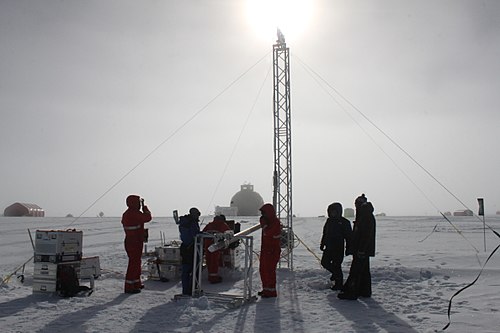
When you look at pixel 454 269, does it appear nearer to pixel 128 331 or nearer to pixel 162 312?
pixel 162 312

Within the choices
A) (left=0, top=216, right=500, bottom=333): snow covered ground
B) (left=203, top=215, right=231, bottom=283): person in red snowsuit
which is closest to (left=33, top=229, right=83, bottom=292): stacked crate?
(left=0, top=216, right=500, bottom=333): snow covered ground

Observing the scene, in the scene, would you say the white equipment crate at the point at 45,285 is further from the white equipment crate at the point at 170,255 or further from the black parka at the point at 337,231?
the black parka at the point at 337,231

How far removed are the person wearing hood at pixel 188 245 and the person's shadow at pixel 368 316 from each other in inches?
121

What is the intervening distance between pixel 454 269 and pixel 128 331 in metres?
9.09

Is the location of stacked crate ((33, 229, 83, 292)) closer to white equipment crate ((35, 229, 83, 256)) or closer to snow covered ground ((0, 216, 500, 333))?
white equipment crate ((35, 229, 83, 256))

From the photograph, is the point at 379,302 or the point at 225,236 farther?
the point at 225,236

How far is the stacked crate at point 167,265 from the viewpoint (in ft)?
36.6

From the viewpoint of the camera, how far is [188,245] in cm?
915

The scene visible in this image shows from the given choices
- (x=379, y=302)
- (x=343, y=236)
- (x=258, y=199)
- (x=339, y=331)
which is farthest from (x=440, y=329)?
(x=258, y=199)

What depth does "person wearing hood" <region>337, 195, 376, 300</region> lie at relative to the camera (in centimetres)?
852

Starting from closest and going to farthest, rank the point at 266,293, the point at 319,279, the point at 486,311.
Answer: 1. the point at 486,311
2. the point at 266,293
3. the point at 319,279

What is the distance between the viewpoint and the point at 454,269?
1135 cm

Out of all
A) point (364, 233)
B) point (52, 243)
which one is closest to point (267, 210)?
point (364, 233)

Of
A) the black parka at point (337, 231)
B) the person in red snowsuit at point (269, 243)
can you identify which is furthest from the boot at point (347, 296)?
the person in red snowsuit at point (269, 243)
